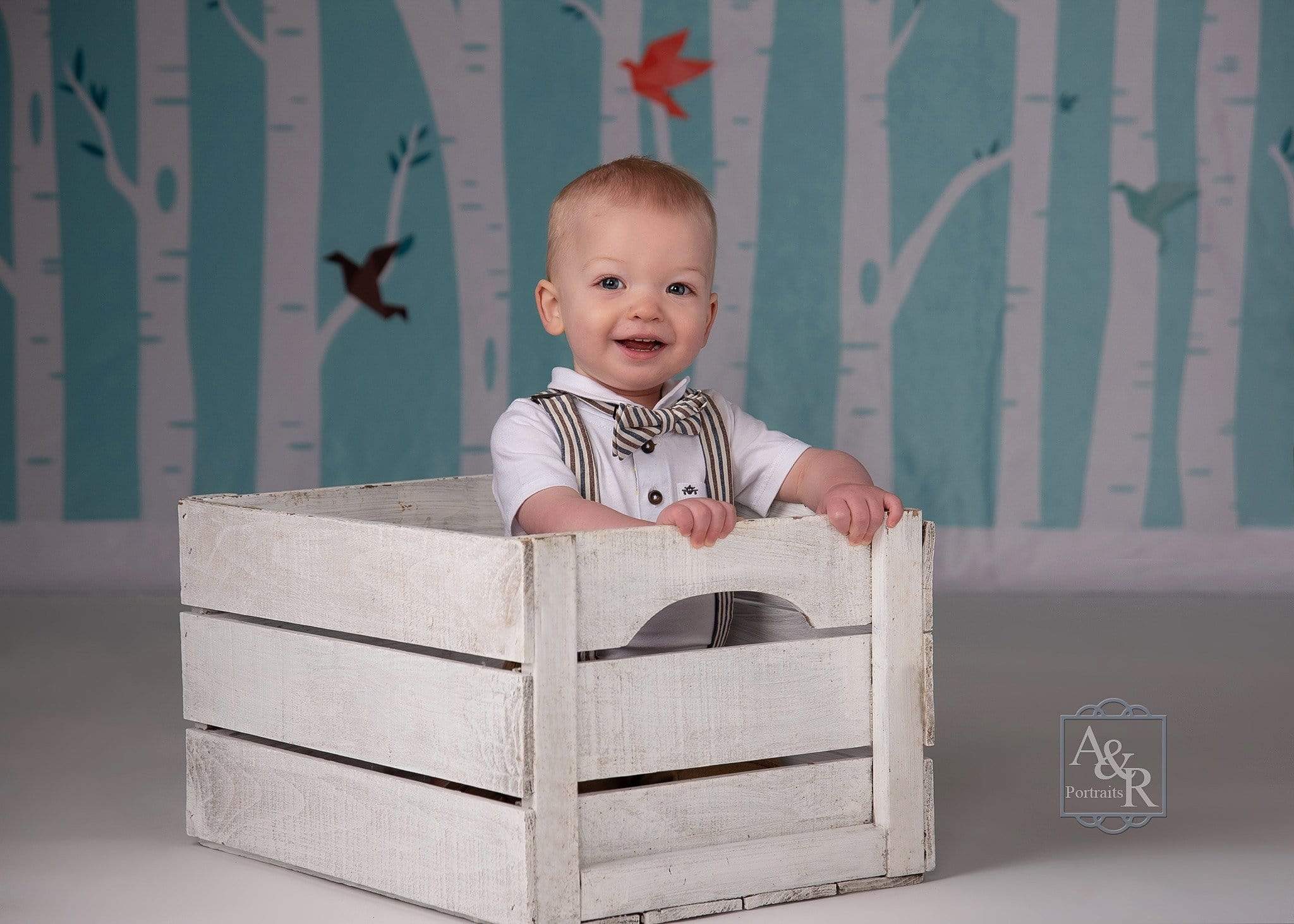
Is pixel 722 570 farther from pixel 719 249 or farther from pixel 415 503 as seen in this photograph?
pixel 719 249

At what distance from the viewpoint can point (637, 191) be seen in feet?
4.83

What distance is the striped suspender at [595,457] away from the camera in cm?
146

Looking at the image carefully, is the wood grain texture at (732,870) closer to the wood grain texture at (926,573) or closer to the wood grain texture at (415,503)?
the wood grain texture at (926,573)

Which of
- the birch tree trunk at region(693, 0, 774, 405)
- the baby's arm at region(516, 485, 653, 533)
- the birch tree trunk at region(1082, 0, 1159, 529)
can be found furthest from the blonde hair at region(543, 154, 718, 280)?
the birch tree trunk at region(1082, 0, 1159, 529)

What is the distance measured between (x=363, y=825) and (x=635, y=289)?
55 centimetres

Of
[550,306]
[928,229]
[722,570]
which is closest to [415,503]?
[550,306]

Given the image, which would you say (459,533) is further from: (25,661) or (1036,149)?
(1036,149)

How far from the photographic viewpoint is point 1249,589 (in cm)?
297

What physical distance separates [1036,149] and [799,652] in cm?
200

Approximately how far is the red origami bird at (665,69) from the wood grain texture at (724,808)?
1950 mm

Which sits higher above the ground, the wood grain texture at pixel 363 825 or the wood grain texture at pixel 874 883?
the wood grain texture at pixel 363 825

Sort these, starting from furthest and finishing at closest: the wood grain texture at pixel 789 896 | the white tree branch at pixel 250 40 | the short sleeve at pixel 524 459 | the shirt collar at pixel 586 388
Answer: the white tree branch at pixel 250 40 < the shirt collar at pixel 586 388 < the short sleeve at pixel 524 459 < the wood grain texture at pixel 789 896

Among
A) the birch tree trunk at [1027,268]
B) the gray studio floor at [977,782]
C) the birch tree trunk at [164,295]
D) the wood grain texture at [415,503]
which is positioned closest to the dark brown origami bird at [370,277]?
the birch tree trunk at [164,295]

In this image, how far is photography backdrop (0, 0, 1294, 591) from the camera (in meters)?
3.01
